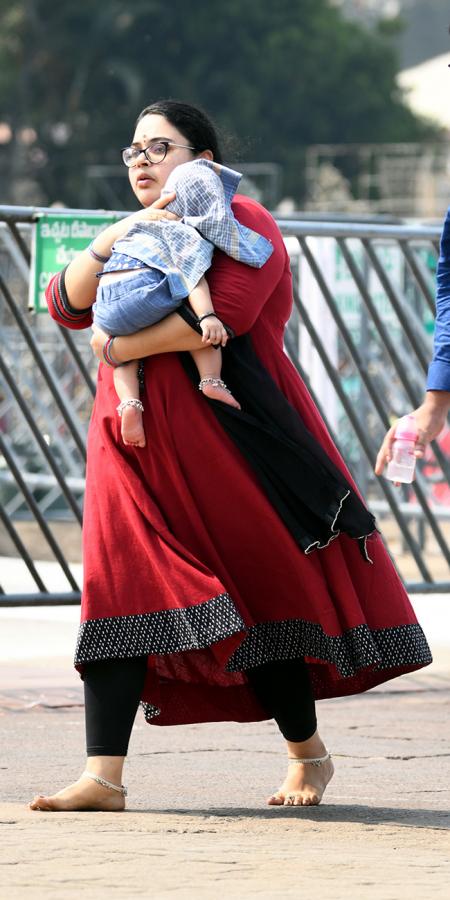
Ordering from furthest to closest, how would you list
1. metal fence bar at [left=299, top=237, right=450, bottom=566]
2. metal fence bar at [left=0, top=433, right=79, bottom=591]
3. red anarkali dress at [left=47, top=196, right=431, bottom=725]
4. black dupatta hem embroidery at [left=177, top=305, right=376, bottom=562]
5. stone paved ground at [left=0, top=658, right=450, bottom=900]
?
metal fence bar at [left=299, top=237, right=450, bottom=566] < metal fence bar at [left=0, top=433, right=79, bottom=591] < black dupatta hem embroidery at [left=177, top=305, right=376, bottom=562] < red anarkali dress at [left=47, top=196, right=431, bottom=725] < stone paved ground at [left=0, top=658, right=450, bottom=900]

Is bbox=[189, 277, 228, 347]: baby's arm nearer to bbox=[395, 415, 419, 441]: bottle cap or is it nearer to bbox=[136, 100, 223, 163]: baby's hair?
bbox=[136, 100, 223, 163]: baby's hair

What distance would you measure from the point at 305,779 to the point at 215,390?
3.14 feet

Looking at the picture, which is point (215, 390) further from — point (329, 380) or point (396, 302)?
point (329, 380)

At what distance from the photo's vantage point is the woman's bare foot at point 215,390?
412 cm

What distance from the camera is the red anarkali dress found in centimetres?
405

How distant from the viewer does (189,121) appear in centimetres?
434

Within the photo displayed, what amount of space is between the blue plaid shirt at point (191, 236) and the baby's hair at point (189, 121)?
0.37 ft

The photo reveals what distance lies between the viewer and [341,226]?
22.0 ft

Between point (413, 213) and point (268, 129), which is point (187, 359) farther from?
point (268, 129)

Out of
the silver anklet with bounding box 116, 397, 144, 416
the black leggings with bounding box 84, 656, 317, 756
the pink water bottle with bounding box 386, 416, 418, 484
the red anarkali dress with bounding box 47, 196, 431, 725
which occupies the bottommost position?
the black leggings with bounding box 84, 656, 317, 756

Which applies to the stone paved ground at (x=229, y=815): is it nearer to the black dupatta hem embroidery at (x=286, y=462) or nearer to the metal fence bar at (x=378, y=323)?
the black dupatta hem embroidery at (x=286, y=462)

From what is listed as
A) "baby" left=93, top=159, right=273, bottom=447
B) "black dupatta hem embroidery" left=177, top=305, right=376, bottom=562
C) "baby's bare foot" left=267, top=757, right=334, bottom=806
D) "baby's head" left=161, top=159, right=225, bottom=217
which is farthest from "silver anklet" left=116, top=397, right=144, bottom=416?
"baby's bare foot" left=267, top=757, right=334, bottom=806

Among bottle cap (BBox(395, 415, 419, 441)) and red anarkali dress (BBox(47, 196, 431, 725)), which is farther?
red anarkali dress (BBox(47, 196, 431, 725))

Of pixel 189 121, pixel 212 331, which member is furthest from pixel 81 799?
pixel 189 121
